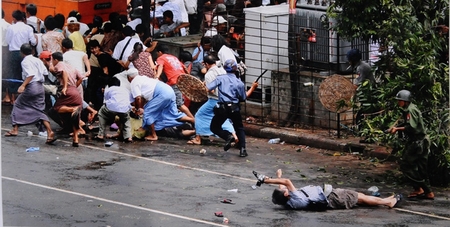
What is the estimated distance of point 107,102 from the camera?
45.0 ft

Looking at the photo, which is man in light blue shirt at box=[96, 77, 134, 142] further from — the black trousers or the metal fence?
the metal fence

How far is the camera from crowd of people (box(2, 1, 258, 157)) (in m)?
13.6

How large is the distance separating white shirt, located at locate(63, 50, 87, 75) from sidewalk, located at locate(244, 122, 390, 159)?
2685 mm

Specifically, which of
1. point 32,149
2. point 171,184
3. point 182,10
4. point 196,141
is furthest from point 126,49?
point 171,184

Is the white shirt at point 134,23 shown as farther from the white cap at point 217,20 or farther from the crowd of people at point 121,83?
the white cap at point 217,20

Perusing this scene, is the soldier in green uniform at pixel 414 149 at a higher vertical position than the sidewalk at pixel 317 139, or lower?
higher

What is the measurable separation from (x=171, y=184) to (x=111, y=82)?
275 cm

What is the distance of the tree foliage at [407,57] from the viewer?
11.9 m

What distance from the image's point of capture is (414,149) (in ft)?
37.2

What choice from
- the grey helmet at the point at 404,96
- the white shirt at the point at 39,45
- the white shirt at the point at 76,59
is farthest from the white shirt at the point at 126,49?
the grey helmet at the point at 404,96

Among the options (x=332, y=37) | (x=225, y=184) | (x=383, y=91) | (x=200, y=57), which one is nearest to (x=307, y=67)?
(x=332, y=37)

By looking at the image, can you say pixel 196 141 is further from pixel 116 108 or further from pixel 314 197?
pixel 314 197

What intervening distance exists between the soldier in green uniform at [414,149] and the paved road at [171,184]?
0.24 m

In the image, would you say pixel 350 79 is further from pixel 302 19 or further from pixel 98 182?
pixel 98 182
